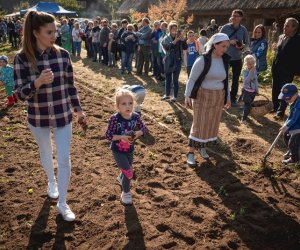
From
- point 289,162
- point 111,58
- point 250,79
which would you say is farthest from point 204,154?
point 111,58

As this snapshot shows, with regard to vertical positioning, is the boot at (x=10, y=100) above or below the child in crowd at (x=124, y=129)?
below

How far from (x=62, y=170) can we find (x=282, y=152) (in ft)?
14.5

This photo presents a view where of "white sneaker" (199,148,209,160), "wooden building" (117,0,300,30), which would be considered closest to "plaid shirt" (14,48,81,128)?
"white sneaker" (199,148,209,160)

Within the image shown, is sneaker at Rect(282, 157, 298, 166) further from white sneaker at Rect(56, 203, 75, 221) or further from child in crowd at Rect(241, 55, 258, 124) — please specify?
white sneaker at Rect(56, 203, 75, 221)

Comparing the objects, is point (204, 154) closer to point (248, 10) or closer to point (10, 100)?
point (10, 100)

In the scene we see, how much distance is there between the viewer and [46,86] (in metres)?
3.51

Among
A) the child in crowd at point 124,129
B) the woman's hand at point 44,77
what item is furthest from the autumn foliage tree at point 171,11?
the woman's hand at point 44,77

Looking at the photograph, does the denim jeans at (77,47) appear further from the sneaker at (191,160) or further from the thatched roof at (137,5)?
the sneaker at (191,160)

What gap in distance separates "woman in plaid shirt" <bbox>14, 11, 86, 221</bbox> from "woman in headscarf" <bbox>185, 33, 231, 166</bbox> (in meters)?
2.08

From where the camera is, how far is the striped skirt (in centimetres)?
529

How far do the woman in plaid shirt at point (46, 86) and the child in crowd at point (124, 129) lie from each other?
40 centimetres

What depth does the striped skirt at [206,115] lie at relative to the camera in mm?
5293

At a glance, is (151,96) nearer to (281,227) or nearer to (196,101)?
(196,101)

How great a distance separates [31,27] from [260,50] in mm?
7030
